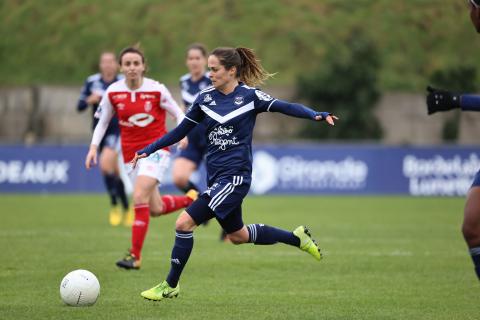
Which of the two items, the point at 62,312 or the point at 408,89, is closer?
the point at 62,312

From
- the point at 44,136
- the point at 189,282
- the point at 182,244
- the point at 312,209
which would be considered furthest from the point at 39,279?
the point at 44,136

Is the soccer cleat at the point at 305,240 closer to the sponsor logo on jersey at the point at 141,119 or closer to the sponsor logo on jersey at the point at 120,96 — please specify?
the sponsor logo on jersey at the point at 141,119

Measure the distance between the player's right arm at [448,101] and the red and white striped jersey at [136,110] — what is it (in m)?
4.45

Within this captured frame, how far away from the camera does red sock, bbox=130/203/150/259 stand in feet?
31.0

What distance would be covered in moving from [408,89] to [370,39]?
3.11 m

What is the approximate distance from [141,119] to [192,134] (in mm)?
3162

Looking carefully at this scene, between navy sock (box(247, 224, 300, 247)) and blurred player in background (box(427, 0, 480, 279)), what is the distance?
6.74 feet

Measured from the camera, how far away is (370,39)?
138 ft

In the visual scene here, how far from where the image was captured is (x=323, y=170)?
23.8 m

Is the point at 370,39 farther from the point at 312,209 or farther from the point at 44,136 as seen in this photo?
the point at 312,209

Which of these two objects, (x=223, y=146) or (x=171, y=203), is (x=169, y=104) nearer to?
(x=171, y=203)

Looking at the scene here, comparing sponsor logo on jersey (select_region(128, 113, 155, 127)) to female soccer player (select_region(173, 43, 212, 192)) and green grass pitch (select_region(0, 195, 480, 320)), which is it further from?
female soccer player (select_region(173, 43, 212, 192))

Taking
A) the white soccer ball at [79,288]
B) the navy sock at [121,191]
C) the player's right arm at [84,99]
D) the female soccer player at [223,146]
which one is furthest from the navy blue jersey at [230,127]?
the navy sock at [121,191]

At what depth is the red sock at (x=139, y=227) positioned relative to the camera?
9445 mm
